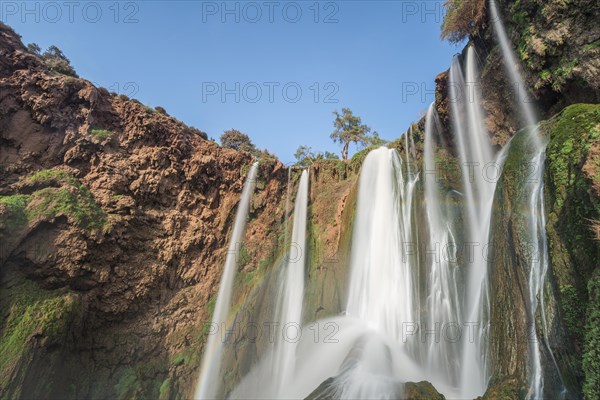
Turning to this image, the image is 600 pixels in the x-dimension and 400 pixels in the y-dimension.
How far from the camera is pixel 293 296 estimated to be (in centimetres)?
1409

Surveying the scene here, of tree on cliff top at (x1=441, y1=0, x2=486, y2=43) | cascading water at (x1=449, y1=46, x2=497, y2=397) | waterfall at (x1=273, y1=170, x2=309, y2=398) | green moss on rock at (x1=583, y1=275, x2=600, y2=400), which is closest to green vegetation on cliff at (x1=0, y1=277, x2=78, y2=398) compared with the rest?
waterfall at (x1=273, y1=170, x2=309, y2=398)

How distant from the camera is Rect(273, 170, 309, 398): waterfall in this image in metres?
12.0

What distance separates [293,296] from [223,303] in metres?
3.05

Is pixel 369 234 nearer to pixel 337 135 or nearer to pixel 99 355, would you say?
pixel 99 355

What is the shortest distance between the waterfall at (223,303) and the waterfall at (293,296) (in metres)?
2.35

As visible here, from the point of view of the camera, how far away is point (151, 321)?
13.0m

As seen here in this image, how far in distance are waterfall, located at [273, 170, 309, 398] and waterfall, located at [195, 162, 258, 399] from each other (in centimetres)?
235

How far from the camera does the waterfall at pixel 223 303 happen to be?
41.0 feet

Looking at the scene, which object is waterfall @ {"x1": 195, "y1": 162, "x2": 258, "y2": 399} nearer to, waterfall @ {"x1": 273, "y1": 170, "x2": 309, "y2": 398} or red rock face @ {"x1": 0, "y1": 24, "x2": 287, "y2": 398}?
red rock face @ {"x1": 0, "y1": 24, "x2": 287, "y2": 398}

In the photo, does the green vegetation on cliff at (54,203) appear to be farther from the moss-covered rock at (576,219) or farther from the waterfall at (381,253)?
the moss-covered rock at (576,219)

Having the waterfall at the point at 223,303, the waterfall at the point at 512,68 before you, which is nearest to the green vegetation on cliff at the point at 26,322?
the waterfall at the point at 223,303

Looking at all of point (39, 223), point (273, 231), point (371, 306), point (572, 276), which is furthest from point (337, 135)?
point (572, 276)

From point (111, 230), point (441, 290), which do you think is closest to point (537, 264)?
point (441, 290)

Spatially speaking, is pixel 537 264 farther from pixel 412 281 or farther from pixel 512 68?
pixel 512 68
